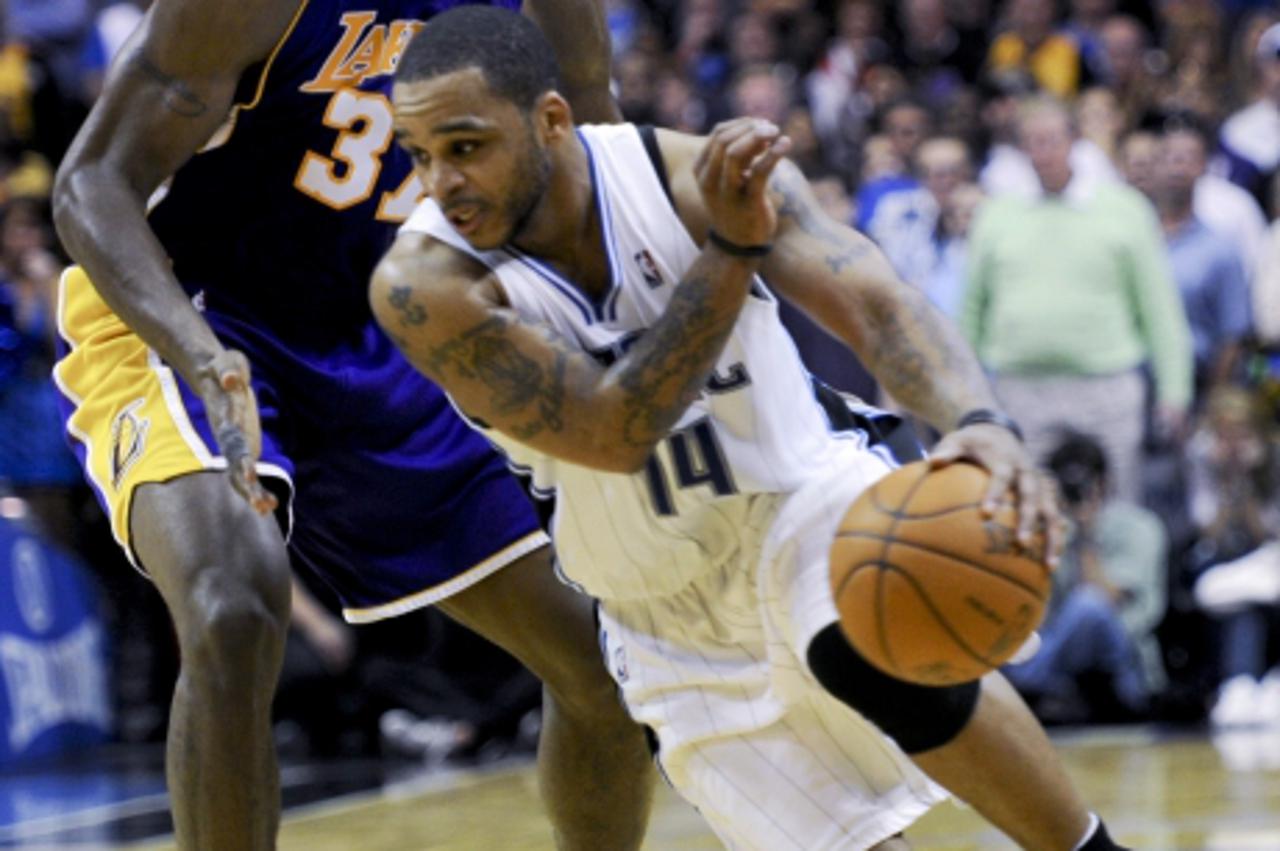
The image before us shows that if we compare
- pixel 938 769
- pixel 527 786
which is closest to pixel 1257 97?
pixel 527 786

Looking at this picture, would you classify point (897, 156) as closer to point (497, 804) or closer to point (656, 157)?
point (497, 804)

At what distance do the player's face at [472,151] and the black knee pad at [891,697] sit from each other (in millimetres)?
892

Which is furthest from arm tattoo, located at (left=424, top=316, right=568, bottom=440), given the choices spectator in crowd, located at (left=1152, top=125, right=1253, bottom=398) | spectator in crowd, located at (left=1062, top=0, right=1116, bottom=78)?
spectator in crowd, located at (left=1062, top=0, right=1116, bottom=78)

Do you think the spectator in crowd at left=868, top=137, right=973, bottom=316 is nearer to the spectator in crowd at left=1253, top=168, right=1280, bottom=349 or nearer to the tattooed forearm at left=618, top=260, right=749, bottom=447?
the spectator in crowd at left=1253, top=168, right=1280, bottom=349

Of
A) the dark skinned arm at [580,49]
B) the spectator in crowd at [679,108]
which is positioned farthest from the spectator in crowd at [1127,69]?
the dark skinned arm at [580,49]

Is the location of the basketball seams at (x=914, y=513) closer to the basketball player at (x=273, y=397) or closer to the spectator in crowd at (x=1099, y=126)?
the basketball player at (x=273, y=397)

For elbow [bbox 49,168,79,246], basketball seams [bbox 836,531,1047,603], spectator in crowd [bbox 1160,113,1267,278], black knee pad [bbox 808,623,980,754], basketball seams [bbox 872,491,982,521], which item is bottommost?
spectator in crowd [bbox 1160,113,1267,278]

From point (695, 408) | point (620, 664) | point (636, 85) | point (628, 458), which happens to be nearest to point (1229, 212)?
point (636, 85)

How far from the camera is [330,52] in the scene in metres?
4.33

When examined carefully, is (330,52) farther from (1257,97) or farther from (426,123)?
(1257,97)

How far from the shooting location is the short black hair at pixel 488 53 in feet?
11.6

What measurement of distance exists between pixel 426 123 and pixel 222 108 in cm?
79

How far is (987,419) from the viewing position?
3365 mm

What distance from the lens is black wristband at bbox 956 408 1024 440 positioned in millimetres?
3355
